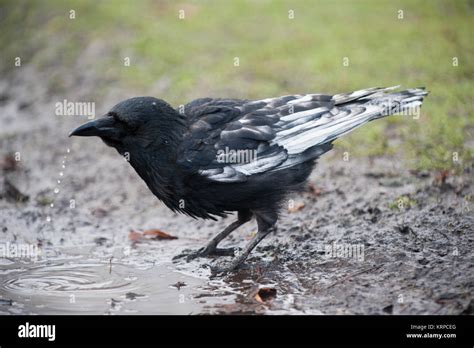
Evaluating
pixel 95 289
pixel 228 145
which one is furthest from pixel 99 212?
pixel 228 145

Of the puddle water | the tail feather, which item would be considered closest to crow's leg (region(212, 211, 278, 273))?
the puddle water

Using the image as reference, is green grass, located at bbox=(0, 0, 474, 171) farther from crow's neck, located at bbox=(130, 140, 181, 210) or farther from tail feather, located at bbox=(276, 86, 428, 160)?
crow's neck, located at bbox=(130, 140, 181, 210)

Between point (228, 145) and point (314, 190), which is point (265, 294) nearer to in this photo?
point (228, 145)

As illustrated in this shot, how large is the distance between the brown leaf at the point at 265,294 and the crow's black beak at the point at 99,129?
1.82 m

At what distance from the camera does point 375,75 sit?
10.7 metres

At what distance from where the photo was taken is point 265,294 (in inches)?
233

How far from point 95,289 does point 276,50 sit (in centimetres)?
651

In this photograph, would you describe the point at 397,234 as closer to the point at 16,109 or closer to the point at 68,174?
the point at 68,174

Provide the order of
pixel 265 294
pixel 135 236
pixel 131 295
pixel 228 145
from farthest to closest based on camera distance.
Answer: pixel 135 236
pixel 228 145
pixel 131 295
pixel 265 294

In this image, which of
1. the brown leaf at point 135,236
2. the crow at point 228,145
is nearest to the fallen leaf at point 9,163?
the brown leaf at point 135,236

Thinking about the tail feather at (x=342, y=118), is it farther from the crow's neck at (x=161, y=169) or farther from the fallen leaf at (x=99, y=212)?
the fallen leaf at (x=99, y=212)

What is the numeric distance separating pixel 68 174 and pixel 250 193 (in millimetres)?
3417

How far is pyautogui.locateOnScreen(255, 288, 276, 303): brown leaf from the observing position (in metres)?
5.84
